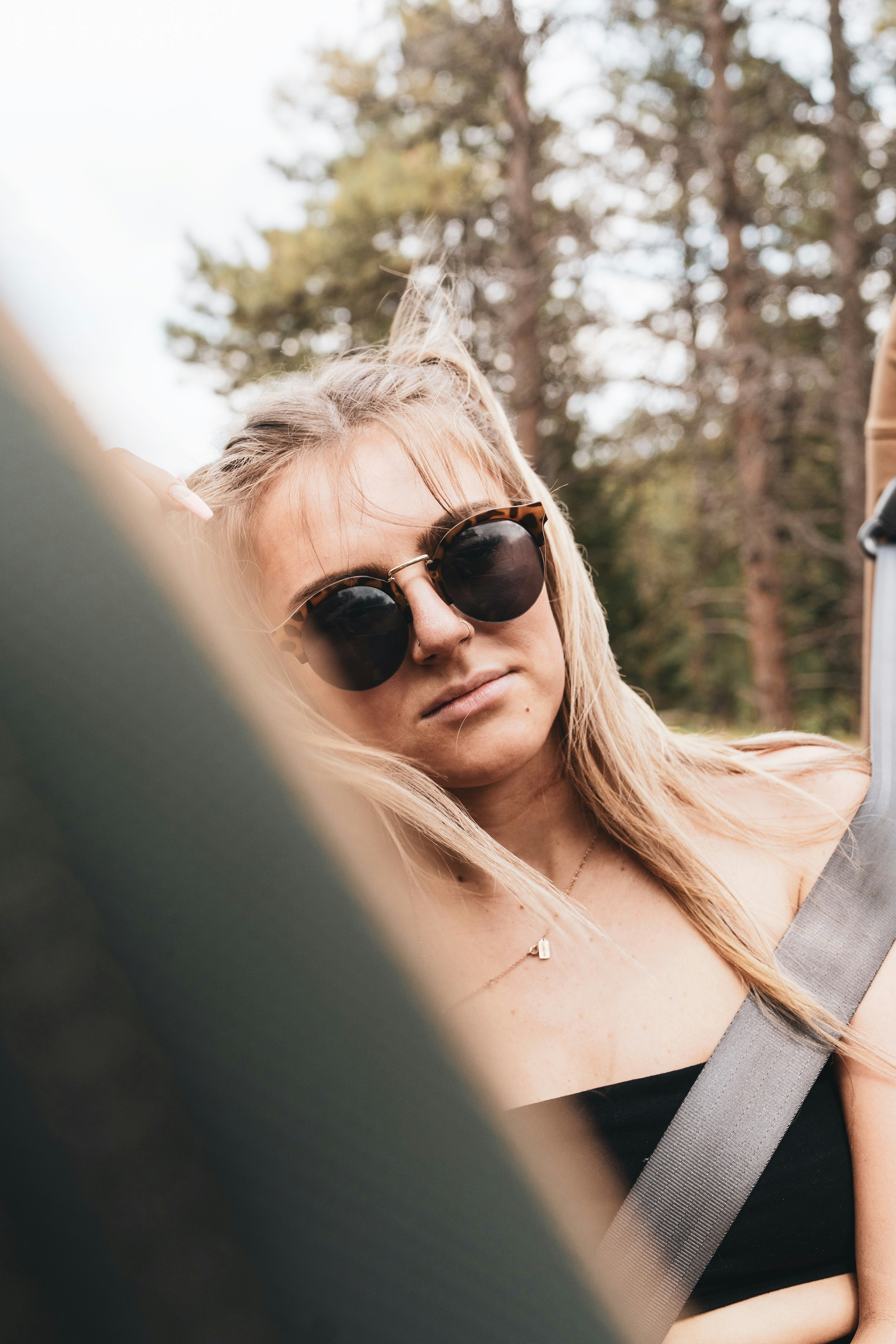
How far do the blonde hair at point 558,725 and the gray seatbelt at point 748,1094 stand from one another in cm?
5

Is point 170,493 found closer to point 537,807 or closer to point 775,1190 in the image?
point 537,807

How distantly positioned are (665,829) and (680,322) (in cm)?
1104

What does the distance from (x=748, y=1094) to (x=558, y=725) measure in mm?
756

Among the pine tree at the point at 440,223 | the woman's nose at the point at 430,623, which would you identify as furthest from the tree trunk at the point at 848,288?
the woman's nose at the point at 430,623

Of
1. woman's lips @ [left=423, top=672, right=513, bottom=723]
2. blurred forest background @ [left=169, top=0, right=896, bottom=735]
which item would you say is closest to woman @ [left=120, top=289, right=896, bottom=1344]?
woman's lips @ [left=423, top=672, right=513, bottom=723]

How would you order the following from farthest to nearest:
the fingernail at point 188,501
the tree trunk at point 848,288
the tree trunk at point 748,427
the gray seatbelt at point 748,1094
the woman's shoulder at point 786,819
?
the tree trunk at point 848,288 → the tree trunk at point 748,427 → the woman's shoulder at point 786,819 → the fingernail at point 188,501 → the gray seatbelt at point 748,1094

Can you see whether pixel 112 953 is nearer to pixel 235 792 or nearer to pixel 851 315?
pixel 235 792

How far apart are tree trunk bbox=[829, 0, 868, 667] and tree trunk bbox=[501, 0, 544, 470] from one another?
4078mm

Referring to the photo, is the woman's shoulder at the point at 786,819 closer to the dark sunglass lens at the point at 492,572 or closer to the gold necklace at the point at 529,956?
the gold necklace at the point at 529,956

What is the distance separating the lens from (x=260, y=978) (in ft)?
1.72

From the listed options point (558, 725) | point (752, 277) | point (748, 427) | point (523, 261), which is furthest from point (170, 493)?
point (752, 277)

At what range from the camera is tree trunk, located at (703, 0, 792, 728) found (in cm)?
1065

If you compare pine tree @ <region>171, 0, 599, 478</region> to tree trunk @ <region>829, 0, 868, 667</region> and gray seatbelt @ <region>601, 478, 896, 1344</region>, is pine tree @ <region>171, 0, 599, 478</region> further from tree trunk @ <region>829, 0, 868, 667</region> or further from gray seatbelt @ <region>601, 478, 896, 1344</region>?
gray seatbelt @ <region>601, 478, 896, 1344</region>

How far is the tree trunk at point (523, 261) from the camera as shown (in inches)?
405
